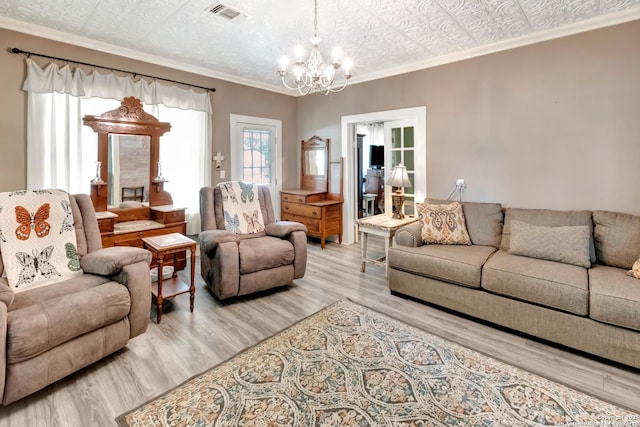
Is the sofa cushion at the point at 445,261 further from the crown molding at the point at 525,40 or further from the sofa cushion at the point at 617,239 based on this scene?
the crown molding at the point at 525,40

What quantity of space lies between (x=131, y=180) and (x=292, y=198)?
236 cm

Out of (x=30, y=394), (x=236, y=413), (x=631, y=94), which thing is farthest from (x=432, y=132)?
(x=30, y=394)

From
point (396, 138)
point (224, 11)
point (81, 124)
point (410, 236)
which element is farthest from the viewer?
point (396, 138)

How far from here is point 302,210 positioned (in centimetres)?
527

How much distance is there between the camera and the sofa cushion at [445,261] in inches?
108

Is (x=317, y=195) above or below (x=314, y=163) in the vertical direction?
below

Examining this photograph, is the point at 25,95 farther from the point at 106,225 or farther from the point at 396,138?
the point at 396,138

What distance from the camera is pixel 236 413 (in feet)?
5.67

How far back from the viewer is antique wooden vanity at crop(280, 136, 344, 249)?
5086mm

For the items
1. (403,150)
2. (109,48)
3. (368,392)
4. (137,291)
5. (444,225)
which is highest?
(109,48)

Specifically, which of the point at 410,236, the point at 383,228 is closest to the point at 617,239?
the point at 410,236

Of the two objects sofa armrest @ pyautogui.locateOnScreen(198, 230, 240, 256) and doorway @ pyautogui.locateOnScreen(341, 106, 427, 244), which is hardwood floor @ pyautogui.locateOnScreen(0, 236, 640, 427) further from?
doorway @ pyautogui.locateOnScreen(341, 106, 427, 244)

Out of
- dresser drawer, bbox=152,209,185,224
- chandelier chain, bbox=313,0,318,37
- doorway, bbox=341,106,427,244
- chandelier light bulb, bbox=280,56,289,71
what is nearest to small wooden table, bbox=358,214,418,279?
doorway, bbox=341,106,427,244

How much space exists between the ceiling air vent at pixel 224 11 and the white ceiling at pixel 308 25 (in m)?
0.05
